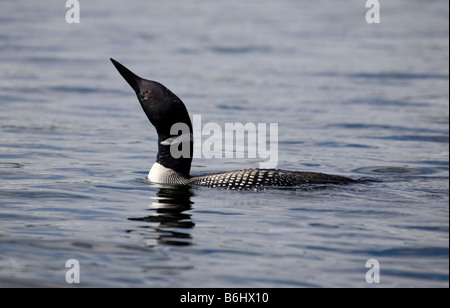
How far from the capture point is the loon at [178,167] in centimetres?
653

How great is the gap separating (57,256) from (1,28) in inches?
553

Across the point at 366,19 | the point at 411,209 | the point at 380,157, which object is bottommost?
the point at 411,209

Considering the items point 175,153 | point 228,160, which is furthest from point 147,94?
point 228,160

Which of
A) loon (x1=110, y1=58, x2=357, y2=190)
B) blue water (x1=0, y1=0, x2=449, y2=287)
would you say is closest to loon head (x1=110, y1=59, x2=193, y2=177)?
loon (x1=110, y1=58, x2=357, y2=190)

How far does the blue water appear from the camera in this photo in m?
4.95

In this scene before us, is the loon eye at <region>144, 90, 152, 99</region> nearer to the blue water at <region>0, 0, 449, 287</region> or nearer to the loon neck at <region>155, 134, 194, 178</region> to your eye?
the loon neck at <region>155, 134, 194, 178</region>

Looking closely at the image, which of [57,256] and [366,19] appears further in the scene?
[366,19]

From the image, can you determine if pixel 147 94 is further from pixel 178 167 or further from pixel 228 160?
pixel 228 160

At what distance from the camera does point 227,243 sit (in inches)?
A: 208

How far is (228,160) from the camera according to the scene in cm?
837

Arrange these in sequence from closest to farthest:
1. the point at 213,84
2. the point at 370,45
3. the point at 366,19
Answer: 1. the point at 213,84
2. the point at 370,45
3. the point at 366,19

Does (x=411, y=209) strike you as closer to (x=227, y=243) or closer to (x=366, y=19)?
(x=227, y=243)

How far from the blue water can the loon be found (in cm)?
10
